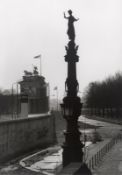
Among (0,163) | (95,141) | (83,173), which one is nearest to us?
(83,173)

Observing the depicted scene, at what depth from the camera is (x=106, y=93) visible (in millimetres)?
99000

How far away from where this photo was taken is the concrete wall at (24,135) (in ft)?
115

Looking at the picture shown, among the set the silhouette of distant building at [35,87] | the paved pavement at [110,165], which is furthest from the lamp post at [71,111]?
the silhouette of distant building at [35,87]

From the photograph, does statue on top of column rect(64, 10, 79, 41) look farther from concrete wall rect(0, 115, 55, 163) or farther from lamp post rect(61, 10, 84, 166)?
concrete wall rect(0, 115, 55, 163)

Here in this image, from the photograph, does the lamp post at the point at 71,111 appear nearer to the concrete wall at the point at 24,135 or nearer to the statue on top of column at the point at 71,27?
the statue on top of column at the point at 71,27

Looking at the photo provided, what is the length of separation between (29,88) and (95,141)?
5770 centimetres

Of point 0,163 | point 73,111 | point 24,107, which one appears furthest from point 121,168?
point 24,107

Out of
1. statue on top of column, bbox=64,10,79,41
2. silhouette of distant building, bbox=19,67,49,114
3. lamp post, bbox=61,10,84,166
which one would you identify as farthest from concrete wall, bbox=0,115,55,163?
silhouette of distant building, bbox=19,67,49,114

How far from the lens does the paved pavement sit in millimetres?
19844

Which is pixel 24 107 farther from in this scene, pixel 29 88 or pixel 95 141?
pixel 29 88

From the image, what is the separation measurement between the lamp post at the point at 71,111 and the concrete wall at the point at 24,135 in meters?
16.1

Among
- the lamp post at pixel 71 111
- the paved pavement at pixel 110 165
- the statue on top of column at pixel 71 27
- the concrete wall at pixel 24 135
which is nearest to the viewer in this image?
the lamp post at pixel 71 111

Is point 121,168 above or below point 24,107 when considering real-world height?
below

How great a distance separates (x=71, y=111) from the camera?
17.9 m
